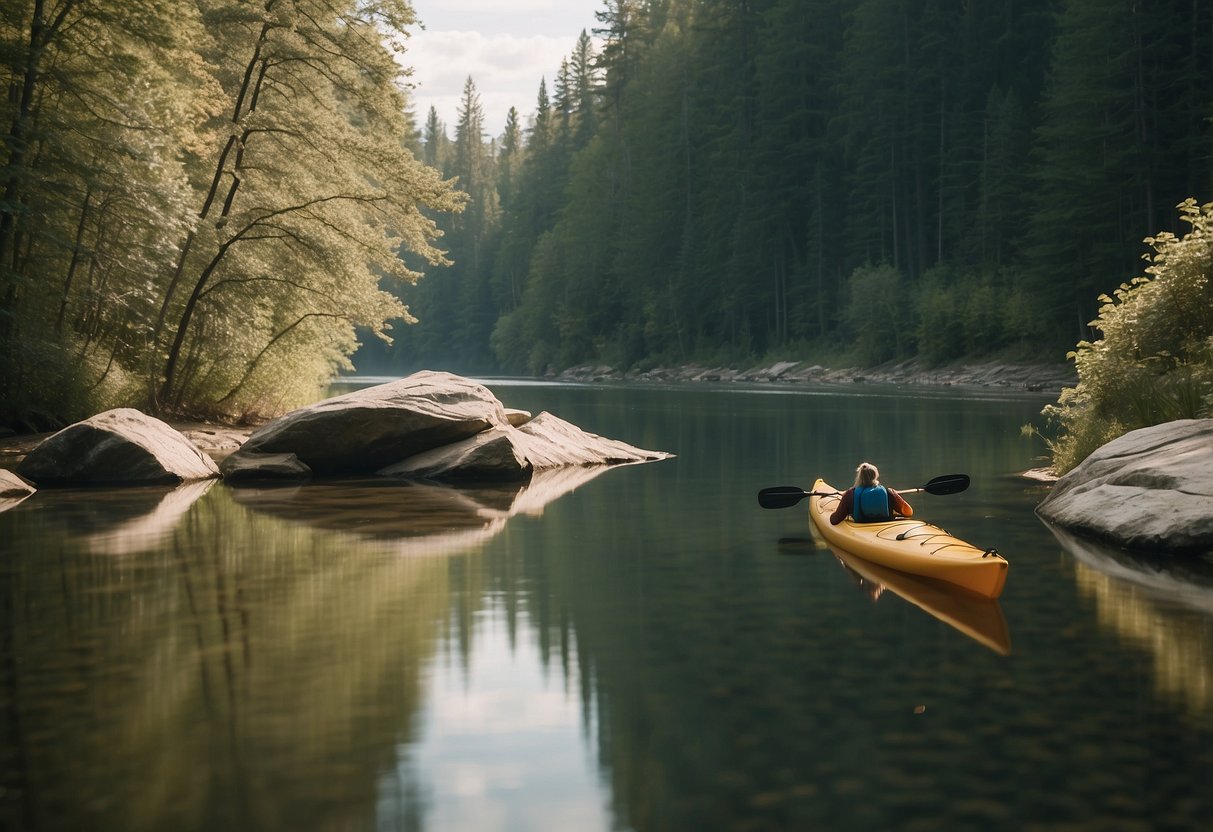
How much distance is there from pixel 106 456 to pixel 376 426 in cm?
415

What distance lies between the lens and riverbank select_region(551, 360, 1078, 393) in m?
50.2

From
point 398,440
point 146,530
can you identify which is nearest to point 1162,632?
point 146,530

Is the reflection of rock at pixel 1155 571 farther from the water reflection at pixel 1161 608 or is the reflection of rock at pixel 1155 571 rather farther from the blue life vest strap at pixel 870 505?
the blue life vest strap at pixel 870 505

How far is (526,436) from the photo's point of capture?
23.0 meters

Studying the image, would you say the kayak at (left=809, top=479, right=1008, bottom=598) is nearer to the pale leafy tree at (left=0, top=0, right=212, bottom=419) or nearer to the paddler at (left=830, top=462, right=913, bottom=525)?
the paddler at (left=830, top=462, right=913, bottom=525)

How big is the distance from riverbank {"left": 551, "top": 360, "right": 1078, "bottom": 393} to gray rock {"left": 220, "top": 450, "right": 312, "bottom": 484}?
33.3 meters

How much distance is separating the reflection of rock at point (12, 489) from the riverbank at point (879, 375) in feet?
123

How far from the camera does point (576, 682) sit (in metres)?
7.70

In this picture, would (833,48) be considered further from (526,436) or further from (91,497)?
(91,497)

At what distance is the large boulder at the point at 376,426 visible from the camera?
20750 millimetres

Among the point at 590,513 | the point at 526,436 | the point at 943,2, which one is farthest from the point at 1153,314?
the point at 943,2

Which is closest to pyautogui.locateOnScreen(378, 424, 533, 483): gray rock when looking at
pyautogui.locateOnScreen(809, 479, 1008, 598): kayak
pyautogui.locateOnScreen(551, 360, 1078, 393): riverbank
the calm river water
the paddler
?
the calm river water

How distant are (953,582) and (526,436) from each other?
1318cm

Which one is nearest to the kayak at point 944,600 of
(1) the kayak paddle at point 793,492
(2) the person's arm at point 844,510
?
(2) the person's arm at point 844,510
